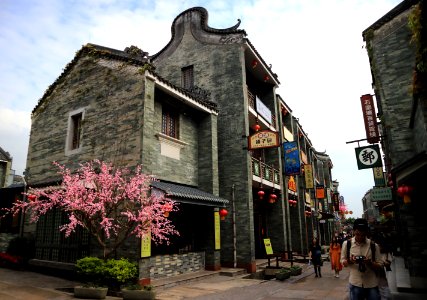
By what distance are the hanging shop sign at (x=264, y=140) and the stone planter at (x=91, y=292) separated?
353 inches

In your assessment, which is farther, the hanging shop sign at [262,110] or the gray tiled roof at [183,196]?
the hanging shop sign at [262,110]

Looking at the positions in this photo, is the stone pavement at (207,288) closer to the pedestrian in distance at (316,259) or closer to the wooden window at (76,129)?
the pedestrian in distance at (316,259)

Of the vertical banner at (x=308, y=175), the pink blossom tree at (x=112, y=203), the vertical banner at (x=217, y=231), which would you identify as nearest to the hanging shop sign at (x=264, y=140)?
the vertical banner at (x=217, y=231)

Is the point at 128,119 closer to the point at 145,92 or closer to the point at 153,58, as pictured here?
the point at 145,92

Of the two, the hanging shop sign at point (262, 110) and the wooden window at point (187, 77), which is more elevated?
the wooden window at point (187, 77)

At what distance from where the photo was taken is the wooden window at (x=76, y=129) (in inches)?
518

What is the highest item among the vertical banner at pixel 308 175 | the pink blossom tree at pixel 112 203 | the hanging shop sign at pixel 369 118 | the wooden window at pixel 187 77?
the wooden window at pixel 187 77

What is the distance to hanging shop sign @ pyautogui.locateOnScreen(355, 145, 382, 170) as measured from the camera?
1372cm

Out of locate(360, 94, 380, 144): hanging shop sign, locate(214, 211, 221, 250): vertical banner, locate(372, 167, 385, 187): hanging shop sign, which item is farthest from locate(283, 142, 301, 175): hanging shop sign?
locate(214, 211, 221, 250): vertical banner

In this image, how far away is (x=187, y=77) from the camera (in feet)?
59.4

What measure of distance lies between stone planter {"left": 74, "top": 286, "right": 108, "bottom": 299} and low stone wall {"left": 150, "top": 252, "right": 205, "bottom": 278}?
2.29m

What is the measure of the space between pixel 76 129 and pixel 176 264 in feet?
23.7

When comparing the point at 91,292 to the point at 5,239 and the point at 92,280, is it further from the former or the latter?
the point at 5,239

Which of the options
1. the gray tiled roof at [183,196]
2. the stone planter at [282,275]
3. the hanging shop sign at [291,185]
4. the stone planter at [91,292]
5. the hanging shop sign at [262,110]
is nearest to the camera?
the stone planter at [91,292]
